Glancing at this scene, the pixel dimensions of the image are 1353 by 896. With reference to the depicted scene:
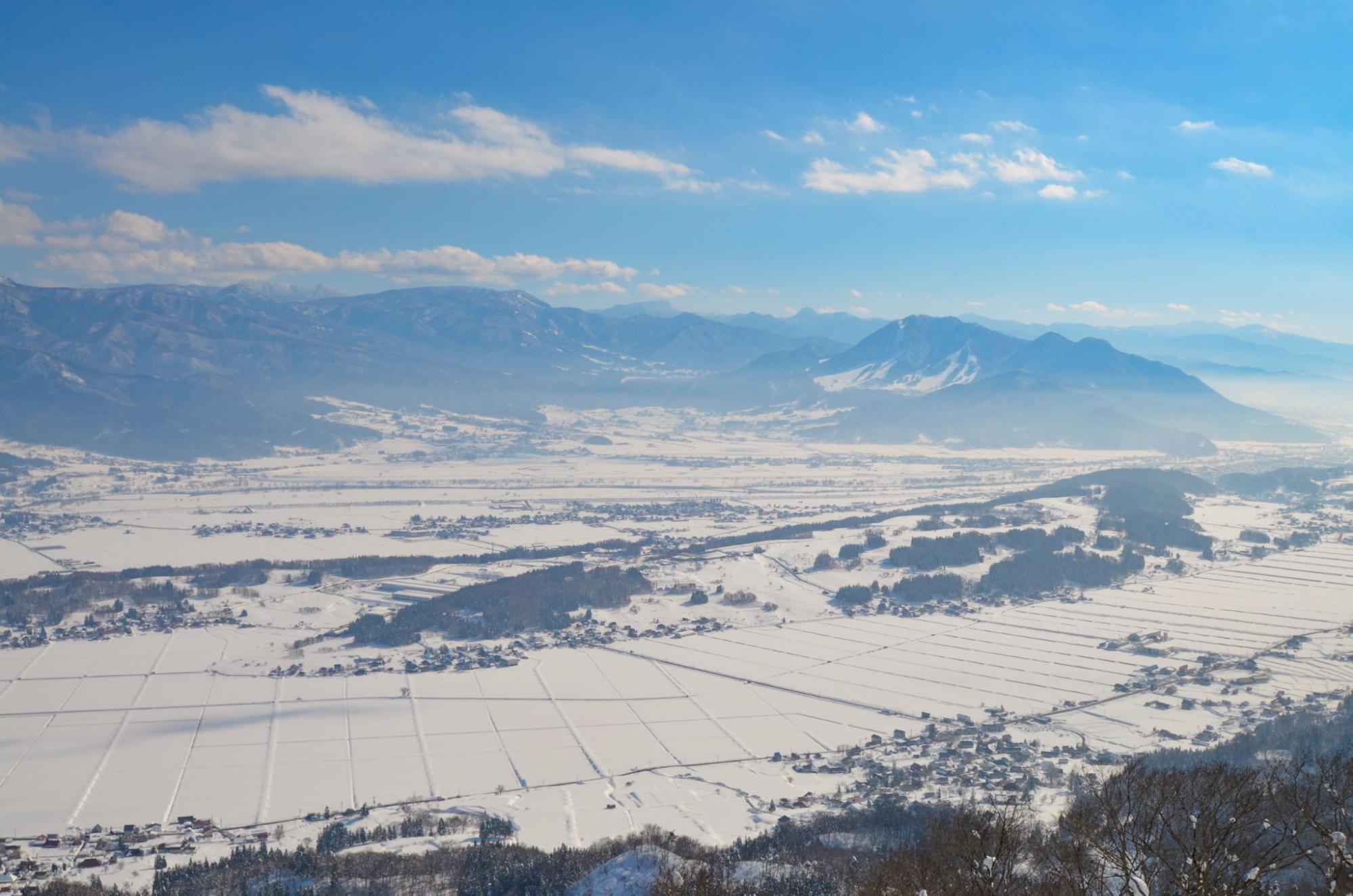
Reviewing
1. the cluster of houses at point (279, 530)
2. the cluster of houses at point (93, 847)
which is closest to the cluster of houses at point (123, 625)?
the cluster of houses at point (279, 530)

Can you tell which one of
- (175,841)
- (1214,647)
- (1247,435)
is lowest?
(175,841)

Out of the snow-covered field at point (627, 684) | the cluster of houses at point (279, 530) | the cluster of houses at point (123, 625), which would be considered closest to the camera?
the snow-covered field at point (627, 684)

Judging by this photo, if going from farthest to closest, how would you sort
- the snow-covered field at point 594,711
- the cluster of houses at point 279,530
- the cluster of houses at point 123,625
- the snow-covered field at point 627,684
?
the cluster of houses at point 279,530 → the cluster of houses at point 123,625 → the snow-covered field at point 627,684 → the snow-covered field at point 594,711

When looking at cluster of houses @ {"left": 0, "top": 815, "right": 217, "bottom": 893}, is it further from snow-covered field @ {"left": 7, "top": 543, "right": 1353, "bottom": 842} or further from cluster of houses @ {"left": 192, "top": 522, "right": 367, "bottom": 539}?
cluster of houses @ {"left": 192, "top": 522, "right": 367, "bottom": 539}

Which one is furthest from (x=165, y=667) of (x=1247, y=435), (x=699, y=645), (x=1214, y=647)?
(x=1247, y=435)

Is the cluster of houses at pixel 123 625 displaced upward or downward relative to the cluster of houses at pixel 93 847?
upward

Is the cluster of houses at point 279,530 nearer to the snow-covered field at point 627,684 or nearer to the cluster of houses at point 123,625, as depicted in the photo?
the snow-covered field at point 627,684

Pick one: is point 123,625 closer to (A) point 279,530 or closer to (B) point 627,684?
(B) point 627,684

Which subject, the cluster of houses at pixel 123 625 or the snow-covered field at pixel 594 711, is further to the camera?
the cluster of houses at pixel 123 625

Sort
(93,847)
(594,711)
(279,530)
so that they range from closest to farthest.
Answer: (93,847) < (594,711) < (279,530)

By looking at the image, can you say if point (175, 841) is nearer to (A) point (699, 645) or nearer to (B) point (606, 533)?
(A) point (699, 645)

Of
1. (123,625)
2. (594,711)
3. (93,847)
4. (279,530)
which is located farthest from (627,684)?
(279,530)
